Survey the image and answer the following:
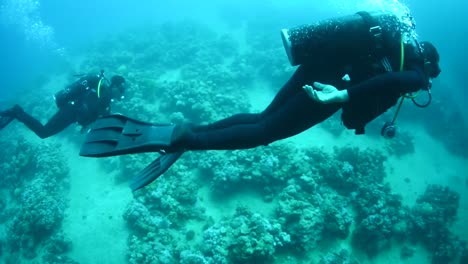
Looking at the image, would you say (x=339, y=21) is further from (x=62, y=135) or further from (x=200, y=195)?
(x=62, y=135)

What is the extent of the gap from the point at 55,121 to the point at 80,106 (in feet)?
5.04

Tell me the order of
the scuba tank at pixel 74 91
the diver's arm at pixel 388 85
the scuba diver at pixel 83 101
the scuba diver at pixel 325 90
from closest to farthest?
the diver's arm at pixel 388 85 < the scuba diver at pixel 325 90 < the scuba diver at pixel 83 101 < the scuba tank at pixel 74 91

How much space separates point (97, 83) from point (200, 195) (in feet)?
→ 14.1

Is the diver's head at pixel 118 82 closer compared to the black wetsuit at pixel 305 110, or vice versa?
the black wetsuit at pixel 305 110

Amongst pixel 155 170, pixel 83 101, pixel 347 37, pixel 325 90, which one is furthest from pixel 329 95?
pixel 83 101

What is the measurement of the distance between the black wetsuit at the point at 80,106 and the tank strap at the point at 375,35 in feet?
21.5

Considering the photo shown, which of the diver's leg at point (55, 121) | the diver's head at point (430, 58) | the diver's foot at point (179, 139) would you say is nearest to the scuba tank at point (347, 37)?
the diver's head at point (430, 58)

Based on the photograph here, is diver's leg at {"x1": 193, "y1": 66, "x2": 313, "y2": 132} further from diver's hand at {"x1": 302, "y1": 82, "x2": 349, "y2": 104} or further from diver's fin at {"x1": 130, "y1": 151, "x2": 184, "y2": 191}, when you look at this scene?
diver's hand at {"x1": 302, "y1": 82, "x2": 349, "y2": 104}

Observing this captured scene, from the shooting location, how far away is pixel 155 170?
140 inches

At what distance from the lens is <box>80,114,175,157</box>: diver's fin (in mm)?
3160

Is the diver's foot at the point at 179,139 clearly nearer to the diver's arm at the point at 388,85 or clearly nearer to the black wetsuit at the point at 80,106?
the diver's arm at the point at 388,85

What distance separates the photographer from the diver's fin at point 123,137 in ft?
10.4

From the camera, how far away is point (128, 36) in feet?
87.6

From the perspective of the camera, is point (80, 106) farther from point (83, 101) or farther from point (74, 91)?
point (74, 91)
